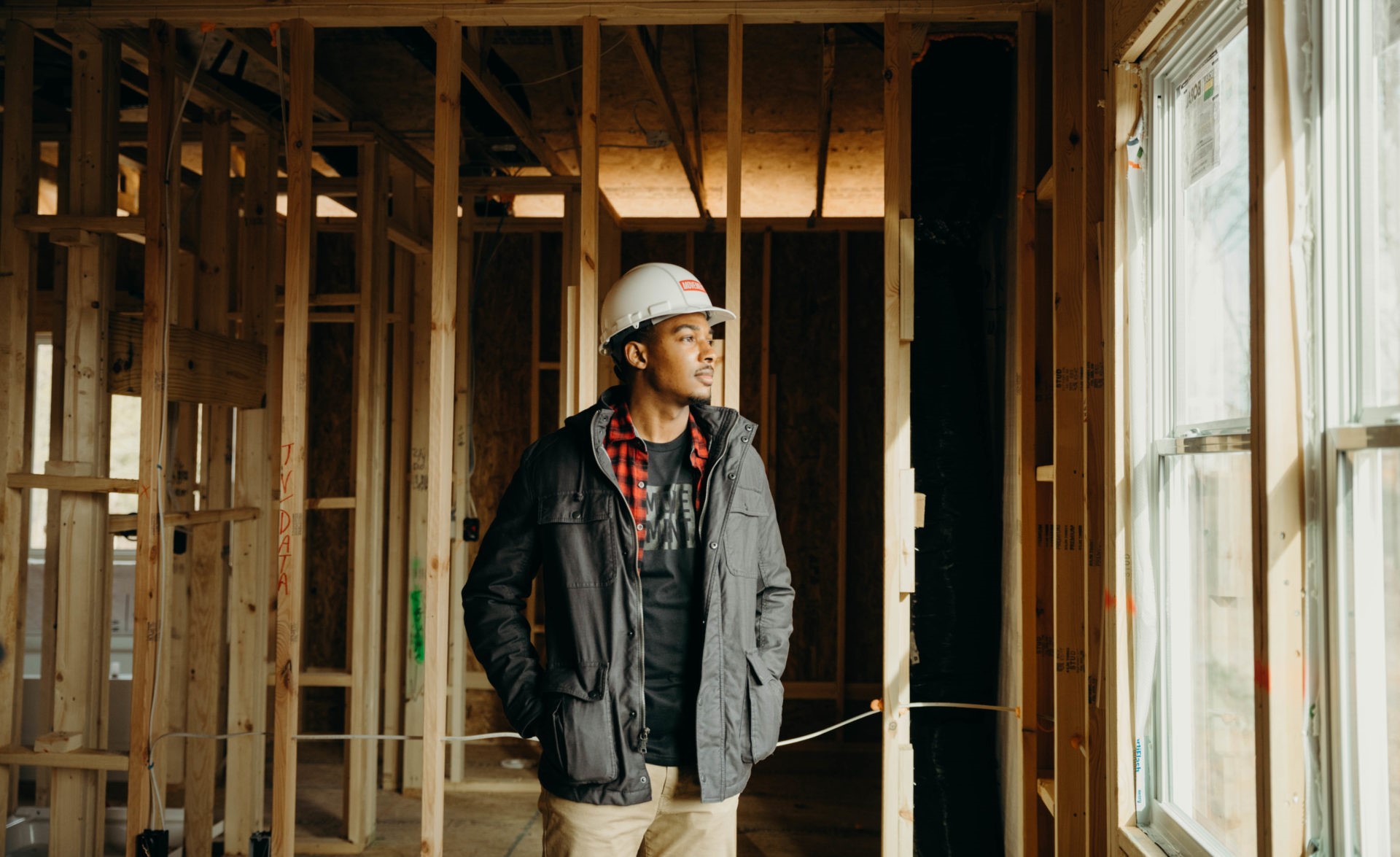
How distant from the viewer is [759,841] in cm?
407

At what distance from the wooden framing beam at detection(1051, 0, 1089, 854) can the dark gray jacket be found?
0.83 metres

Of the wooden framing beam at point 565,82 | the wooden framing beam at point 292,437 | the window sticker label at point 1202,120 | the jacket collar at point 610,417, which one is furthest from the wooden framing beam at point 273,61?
the window sticker label at point 1202,120

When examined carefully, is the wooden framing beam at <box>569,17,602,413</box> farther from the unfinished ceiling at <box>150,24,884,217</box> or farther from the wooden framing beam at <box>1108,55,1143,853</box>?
the wooden framing beam at <box>1108,55,1143,853</box>

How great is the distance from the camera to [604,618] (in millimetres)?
1862

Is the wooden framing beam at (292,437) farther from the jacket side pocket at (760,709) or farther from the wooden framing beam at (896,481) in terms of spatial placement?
the wooden framing beam at (896,481)

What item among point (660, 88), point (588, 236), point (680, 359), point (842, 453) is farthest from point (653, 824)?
point (842, 453)

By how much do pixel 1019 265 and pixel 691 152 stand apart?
296cm

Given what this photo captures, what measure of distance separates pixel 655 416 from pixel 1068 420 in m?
1.11

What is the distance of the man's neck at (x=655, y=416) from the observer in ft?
6.72

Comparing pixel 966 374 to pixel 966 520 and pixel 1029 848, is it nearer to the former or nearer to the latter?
pixel 966 520

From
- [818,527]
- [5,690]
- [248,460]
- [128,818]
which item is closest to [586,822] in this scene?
[128,818]

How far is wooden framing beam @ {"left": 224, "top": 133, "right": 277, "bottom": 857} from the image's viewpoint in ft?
11.4

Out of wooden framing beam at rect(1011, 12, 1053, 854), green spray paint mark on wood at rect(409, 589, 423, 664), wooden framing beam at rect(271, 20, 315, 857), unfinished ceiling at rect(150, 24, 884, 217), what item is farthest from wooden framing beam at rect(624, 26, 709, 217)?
green spray paint mark on wood at rect(409, 589, 423, 664)

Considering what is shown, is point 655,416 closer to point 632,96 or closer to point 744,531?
point 744,531
